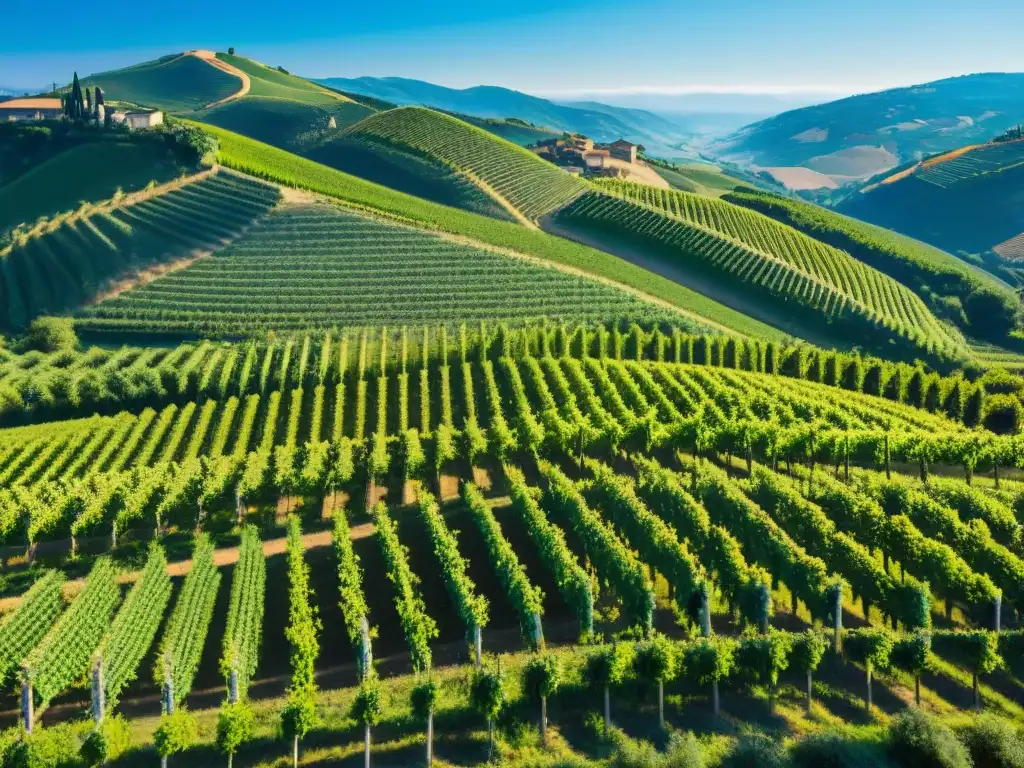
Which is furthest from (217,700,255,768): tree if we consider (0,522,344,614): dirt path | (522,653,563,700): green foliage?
(0,522,344,614): dirt path

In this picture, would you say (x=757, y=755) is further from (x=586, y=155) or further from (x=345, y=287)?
(x=586, y=155)

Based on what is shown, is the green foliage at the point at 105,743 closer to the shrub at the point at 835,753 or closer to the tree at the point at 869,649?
the shrub at the point at 835,753

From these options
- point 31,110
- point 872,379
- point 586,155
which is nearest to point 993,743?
point 872,379

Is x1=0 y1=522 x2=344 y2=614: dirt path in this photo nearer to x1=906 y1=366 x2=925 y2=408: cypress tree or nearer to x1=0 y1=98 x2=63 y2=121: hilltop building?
x1=906 y1=366 x2=925 y2=408: cypress tree

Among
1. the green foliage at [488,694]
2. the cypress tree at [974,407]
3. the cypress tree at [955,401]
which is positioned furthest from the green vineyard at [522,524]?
the cypress tree at [974,407]

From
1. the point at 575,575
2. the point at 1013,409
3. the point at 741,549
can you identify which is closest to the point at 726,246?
the point at 1013,409

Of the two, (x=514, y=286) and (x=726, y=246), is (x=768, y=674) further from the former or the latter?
(x=726, y=246)
